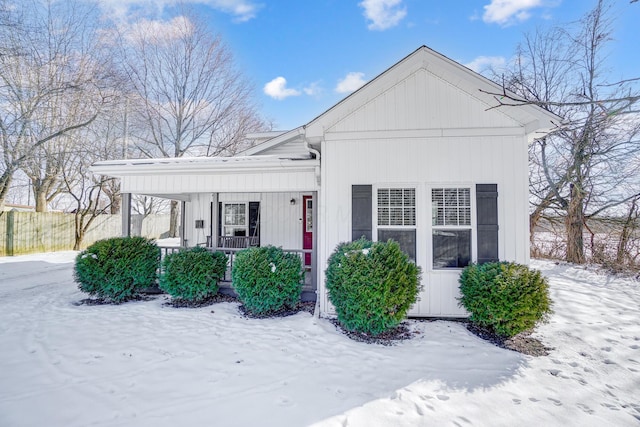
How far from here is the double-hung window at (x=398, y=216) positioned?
5.22 meters

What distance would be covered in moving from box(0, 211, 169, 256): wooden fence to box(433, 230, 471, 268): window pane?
16.4m

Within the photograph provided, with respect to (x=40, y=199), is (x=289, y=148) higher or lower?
higher

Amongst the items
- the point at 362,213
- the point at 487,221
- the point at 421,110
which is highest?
the point at 421,110

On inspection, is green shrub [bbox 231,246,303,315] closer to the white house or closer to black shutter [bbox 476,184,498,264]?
the white house

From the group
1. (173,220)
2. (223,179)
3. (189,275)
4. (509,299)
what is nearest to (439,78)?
(509,299)

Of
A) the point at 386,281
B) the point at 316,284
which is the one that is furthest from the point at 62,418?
the point at 316,284

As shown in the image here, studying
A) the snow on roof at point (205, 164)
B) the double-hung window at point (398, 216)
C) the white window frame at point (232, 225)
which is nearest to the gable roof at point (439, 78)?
the snow on roof at point (205, 164)

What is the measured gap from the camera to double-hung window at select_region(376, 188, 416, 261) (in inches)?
206

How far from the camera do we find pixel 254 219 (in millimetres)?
9305

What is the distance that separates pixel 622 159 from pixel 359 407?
12.2 meters

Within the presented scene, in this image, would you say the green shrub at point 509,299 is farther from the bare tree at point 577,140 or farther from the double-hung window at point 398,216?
the bare tree at point 577,140

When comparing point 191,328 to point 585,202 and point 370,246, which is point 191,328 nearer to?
point 370,246

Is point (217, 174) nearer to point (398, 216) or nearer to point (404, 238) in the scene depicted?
point (398, 216)

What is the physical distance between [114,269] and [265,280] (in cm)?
332
